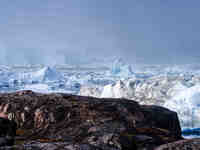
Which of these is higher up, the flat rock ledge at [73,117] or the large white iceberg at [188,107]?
the flat rock ledge at [73,117]

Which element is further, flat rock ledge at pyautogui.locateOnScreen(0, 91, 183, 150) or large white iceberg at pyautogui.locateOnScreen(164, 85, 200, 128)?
large white iceberg at pyautogui.locateOnScreen(164, 85, 200, 128)

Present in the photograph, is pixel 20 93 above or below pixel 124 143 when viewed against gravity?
above

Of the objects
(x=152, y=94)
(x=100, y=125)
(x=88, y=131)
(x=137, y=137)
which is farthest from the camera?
(x=152, y=94)

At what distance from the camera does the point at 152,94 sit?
171 metres

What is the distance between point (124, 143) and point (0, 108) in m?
10.3

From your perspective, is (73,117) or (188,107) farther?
(188,107)

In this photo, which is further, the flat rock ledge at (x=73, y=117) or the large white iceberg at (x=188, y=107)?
the large white iceberg at (x=188, y=107)

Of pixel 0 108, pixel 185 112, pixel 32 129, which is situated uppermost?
pixel 0 108

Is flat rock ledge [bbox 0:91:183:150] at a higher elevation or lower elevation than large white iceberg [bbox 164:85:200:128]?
higher

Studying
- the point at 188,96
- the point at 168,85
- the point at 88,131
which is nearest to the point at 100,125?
the point at 88,131

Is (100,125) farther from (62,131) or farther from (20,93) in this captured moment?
(20,93)

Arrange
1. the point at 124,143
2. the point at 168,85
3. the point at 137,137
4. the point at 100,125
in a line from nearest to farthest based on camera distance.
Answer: the point at 124,143
the point at 137,137
the point at 100,125
the point at 168,85

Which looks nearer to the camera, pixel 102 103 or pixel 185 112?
pixel 102 103

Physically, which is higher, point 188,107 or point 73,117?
point 73,117
